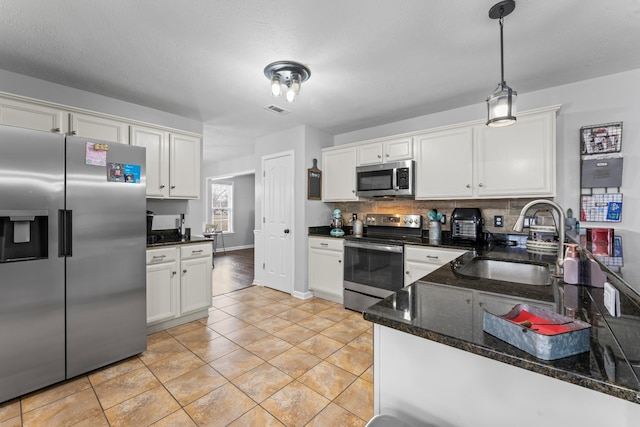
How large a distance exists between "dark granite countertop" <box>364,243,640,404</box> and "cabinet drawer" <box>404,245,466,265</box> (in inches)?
54.5

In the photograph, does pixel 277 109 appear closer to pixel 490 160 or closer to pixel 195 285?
pixel 195 285

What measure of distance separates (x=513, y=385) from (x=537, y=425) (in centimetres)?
10

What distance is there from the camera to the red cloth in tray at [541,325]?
27.6 inches

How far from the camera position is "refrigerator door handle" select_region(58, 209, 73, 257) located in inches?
76.7

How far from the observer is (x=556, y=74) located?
243 centimetres

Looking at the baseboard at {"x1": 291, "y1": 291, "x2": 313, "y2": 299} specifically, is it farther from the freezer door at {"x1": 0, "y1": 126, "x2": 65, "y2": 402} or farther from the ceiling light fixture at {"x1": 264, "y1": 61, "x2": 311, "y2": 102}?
Result: the ceiling light fixture at {"x1": 264, "y1": 61, "x2": 311, "y2": 102}

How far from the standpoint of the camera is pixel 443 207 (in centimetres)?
337

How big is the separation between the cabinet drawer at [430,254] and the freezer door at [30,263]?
2.91 metres

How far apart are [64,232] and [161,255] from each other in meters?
0.90

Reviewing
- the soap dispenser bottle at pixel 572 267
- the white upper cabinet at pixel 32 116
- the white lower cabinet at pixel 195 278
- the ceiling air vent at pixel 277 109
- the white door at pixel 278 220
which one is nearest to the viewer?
the soap dispenser bottle at pixel 572 267

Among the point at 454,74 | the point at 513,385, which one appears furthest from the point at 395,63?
the point at 513,385

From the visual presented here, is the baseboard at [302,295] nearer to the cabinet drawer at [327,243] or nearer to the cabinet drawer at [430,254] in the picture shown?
the cabinet drawer at [327,243]

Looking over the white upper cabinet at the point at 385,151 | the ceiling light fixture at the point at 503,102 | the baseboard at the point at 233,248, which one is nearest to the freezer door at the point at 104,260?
the white upper cabinet at the point at 385,151

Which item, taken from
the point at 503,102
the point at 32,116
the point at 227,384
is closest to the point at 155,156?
the point at 32,116
